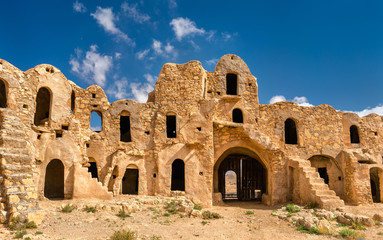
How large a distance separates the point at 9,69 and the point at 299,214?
1532 centimetres

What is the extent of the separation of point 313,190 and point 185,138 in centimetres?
752

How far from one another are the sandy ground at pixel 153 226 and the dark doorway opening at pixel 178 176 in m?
7.18

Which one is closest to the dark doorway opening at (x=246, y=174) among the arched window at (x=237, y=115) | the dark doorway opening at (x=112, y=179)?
the arched window at (x=237, y=115)

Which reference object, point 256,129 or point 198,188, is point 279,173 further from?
point 198,188

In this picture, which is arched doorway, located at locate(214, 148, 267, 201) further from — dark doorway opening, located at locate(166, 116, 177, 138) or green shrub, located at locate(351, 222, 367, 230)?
green shrub, located at locate(351, 222, 367, 230)

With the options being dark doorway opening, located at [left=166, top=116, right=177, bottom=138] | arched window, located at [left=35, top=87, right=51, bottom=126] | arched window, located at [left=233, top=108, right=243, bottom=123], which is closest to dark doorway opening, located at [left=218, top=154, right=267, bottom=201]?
arched window, located at [left=233, top=108, right=243, bottom=123]

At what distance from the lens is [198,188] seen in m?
16.2

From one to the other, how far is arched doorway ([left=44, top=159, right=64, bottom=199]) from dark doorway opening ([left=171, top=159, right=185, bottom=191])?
773 centimetres

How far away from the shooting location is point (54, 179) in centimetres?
1694

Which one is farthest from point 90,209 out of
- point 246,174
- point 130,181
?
point 246,174

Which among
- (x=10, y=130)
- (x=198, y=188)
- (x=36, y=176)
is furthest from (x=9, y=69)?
(x=198, y=188)

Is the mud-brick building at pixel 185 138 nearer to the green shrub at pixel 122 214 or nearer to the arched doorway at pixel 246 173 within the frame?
the arched doorway at pixel 246 173

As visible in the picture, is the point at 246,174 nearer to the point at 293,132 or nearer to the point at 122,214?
the point at 293,132

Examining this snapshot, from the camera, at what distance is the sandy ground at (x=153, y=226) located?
31.2 feet
